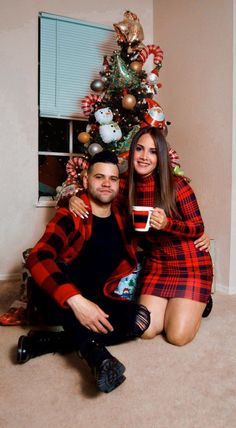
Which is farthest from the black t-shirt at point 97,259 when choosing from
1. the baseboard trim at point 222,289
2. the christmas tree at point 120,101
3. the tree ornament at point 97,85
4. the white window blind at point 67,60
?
the white window blind at point 67,60

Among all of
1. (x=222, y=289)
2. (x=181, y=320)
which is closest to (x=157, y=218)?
(x=181, y=320)

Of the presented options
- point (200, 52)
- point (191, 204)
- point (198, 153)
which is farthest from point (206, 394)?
point (200, 52)

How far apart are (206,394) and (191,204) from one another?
947 millimetres

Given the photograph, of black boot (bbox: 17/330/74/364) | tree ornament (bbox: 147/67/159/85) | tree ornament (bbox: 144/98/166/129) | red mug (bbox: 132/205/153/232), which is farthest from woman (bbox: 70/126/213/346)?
tree ornament (bbox: 147/67/159/85)

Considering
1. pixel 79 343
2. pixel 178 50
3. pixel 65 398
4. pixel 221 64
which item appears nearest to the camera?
pixel 65 398

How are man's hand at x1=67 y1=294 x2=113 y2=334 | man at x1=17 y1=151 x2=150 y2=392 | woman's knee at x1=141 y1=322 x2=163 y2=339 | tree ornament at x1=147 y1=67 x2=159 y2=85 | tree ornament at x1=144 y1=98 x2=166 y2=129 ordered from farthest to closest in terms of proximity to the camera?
1. tree ornament at x1=147 y1=67 x2=159 y2=85
2. tree ornament at x1=144 y1=98 x2=166 y2=129
3. woman's knee at x1=141 y1=322 x2=163 y2=339
4. man at x1=17 y1=151 x2=150 y2=392
5. man's hand at x1=67 y1=294 x2=113 y2=334

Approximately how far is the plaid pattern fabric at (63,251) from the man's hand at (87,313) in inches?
1.4

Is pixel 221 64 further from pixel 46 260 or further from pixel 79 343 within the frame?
pixel 79 343

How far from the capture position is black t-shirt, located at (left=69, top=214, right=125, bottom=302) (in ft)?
5.80

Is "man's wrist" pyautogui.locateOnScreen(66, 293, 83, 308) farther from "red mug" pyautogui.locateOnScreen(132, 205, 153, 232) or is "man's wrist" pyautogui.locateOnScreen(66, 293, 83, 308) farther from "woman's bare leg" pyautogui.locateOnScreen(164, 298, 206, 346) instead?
"woman's bare leg" pyautogui.locateOnScreen(164, 298, 206, 346)

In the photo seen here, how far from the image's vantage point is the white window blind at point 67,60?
336cm

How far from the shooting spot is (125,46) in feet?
9.59

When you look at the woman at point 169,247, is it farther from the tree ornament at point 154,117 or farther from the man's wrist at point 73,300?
the tree ornament at point 154,117

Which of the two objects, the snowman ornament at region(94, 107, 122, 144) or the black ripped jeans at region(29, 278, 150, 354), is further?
the snowman ornament at region(94, 107, 122, 144)
